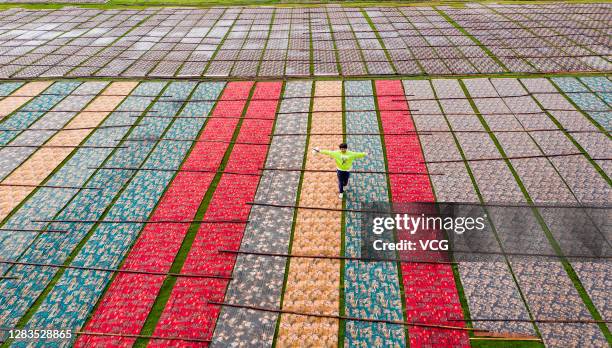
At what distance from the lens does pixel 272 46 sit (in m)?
20.4

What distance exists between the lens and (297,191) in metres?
10.0

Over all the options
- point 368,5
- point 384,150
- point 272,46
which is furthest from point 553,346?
point 368,5

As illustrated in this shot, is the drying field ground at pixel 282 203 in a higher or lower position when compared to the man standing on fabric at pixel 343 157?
lower

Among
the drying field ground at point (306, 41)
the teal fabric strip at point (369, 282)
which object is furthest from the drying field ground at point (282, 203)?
the drying field ground at point (306, 41)

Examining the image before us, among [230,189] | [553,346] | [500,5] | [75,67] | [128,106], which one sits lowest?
[553,346]

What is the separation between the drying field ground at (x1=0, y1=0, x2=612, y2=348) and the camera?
274 inches

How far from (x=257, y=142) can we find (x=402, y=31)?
Result: 15.3 metres

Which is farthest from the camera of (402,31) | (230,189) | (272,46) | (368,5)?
(368,5)

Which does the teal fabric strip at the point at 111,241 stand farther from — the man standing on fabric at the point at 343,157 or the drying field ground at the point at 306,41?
the drying field ground at the point at 306,41

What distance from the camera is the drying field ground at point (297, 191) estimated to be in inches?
274

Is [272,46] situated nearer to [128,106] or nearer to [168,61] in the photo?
[168,61]

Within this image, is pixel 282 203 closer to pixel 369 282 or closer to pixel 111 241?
pixel 369 282

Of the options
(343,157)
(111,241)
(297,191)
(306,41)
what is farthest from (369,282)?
(306,41)

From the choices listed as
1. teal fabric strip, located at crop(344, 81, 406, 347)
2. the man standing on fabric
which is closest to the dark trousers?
the man standing on fabric
